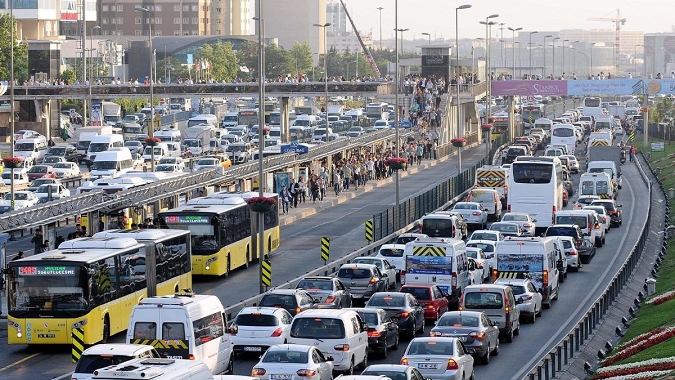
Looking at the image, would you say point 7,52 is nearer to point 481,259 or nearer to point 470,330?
point 481,259

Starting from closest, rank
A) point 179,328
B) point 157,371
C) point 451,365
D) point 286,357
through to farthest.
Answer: point 157,371 → point 286,357 → point 451,365 → point 179,328

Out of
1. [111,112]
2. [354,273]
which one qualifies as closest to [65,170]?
[354,273]

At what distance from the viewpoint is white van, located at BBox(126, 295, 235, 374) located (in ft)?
95.0

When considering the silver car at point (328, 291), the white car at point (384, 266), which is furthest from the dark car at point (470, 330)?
the white car at point (384, 266)

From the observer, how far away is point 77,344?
31078 millimetres

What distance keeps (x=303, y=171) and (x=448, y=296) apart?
3473 centimetres

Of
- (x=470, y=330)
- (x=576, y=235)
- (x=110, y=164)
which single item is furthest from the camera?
(x=110, y=164)

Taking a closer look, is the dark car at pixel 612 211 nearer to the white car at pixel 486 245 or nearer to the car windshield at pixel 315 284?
the white car at pixel 486 245

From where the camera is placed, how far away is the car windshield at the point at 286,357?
27.1 meters

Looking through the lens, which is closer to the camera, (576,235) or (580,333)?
(580,333)

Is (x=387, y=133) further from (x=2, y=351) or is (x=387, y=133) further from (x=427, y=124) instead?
(x=2, y=351)

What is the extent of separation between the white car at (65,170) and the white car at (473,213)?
2774cm

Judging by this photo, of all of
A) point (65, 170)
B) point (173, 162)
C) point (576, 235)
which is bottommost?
point (576, 235)

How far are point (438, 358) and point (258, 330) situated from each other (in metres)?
5.12
